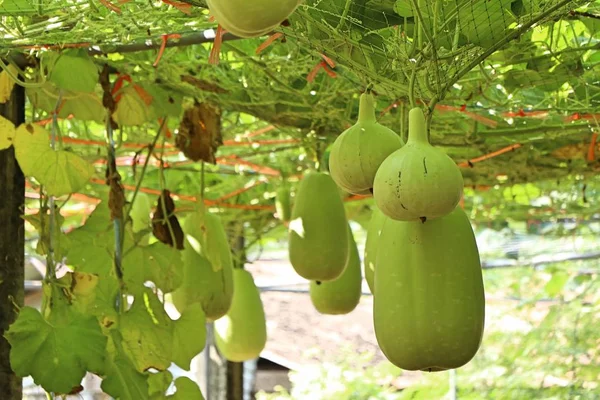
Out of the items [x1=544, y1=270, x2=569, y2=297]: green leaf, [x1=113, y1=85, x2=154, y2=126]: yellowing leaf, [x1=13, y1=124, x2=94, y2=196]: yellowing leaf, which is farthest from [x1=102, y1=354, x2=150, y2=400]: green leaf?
[x1=544, y1=270, x2=569, y2=297]: green leaf

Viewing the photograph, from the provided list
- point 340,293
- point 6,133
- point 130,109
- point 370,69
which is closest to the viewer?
point 370,69

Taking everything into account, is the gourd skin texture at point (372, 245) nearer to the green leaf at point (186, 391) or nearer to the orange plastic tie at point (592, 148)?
the green leaf at point (186, 391)

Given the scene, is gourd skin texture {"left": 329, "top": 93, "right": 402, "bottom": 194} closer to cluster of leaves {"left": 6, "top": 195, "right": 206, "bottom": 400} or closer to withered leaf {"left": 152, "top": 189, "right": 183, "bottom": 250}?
cluster of leaves {"left": 6, "top": 195, "right": 206, "bottom": 400}

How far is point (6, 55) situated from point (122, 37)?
259mm

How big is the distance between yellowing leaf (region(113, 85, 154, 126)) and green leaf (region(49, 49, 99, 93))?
161 millimetres

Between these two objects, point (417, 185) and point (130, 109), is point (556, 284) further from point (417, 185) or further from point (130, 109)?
point (417, 185)

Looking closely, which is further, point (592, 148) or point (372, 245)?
point (592, 148)

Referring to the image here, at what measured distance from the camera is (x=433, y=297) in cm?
76

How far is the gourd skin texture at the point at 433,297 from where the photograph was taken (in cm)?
76

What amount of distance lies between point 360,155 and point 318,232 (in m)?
0.62

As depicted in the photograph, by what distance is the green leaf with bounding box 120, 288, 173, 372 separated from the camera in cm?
128

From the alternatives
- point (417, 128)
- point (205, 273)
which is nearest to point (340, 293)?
point (205, 273)

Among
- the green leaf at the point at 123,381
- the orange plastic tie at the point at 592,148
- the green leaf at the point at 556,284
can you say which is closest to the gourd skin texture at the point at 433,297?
the green leaf at the point at 123,381

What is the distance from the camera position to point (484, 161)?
216 centimetres
